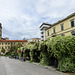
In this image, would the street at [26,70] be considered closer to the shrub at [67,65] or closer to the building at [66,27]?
the shrub at [67,65]

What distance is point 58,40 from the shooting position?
9391mm

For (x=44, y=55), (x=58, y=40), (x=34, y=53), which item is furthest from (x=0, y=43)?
(x=58, y=40)

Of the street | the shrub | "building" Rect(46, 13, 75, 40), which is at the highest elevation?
"building" Rect(46, 13, 75, 40)

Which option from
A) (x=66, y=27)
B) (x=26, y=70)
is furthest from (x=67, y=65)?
(x=66, y=27)

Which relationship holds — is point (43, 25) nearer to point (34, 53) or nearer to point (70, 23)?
point (70, 23)

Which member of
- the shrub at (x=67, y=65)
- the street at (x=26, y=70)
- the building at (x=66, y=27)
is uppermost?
the building at (x=66, y=27)

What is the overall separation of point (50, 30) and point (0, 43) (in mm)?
52696

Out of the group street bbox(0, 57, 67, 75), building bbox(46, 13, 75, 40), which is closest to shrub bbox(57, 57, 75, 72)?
street bbox(0, 57, 67, 75)

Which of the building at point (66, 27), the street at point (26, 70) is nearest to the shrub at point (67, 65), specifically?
the street at point (26, 70)

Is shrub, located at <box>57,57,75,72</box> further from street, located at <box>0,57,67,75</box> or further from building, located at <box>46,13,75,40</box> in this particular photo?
building, located at <box>46,13,75,40</box>

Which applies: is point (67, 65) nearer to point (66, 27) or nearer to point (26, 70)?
point (26, 70)

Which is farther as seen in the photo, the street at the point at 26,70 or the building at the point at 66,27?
the building at the point at 66,27

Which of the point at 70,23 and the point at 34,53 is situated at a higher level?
the point at 70,23

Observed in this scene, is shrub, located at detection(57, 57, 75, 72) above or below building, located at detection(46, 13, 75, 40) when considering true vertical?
below
